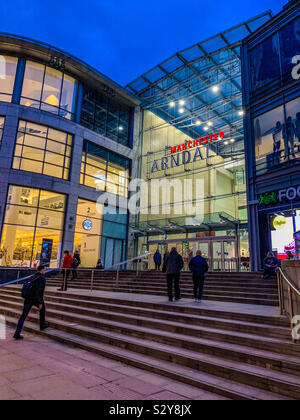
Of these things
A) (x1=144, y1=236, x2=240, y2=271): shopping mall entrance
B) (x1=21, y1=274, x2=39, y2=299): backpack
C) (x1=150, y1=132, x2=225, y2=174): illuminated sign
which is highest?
(x1=150, y1=132, x2=225, y2=174): illuminated sign

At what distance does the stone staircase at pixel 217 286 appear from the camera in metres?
8.91

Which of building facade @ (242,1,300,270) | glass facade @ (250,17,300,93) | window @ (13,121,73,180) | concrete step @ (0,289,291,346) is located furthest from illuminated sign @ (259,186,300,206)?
window @ (13,121,73,180)

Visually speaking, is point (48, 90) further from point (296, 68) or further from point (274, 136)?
point (296, 68)

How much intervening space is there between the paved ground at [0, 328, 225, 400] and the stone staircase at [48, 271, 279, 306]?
499cm

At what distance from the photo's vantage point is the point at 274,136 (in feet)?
49.6

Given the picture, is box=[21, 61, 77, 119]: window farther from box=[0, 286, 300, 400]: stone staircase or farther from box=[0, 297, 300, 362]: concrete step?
box=[0, 297, 300, 362]: concrete step

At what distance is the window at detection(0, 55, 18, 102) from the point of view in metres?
20.7

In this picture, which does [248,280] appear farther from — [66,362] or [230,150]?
[230,150]

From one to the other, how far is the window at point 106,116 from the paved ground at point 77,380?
2148 cm

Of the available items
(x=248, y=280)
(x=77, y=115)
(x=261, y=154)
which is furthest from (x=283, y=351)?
(x=77, y=115)

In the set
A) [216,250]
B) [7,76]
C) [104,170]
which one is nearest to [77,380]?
[216,250]

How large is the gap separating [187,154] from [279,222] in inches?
471

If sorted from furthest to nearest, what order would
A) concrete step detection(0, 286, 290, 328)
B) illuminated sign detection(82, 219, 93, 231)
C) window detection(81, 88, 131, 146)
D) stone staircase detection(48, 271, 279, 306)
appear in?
window detection(81, 88, 131, 146), illuminated sign detection(82, 219, 93, 231), stone staircase detection(48, 271, 279, 306), concrete step detection(0, 286, 290, 328)
